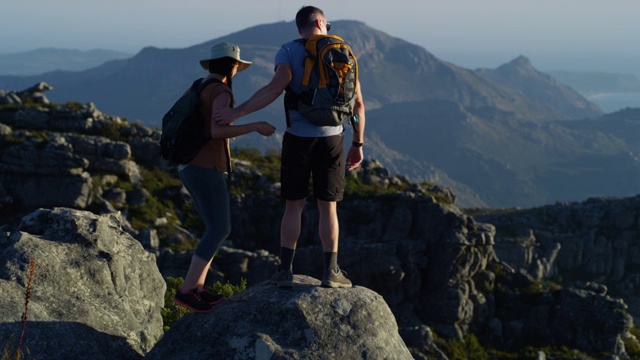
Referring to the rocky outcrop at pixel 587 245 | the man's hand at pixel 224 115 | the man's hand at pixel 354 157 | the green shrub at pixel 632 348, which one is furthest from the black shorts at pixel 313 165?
the rocky outcrop at pixel 587 245

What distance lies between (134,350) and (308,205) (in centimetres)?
3864

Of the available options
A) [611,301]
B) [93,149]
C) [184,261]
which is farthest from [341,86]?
[611,301]

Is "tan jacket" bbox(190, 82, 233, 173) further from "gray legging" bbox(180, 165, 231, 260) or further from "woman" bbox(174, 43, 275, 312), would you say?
"gray legging" bbox(180, 165, 231, 260)

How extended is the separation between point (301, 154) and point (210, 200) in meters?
1.64

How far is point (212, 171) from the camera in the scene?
11.1m

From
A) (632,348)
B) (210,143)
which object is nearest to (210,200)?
(210,143)

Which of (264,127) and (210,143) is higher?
(264,127)

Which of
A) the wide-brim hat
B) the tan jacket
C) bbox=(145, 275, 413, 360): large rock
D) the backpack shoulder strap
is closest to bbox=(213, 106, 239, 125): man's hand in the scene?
the tan jacket

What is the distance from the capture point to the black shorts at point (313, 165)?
1131 centimetres

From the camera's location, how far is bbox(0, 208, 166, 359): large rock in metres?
10.9

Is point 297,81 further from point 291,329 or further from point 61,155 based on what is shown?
point 61,155

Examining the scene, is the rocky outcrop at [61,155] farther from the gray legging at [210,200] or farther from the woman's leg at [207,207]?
the gray legging at [210,200]

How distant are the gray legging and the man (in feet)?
3.18

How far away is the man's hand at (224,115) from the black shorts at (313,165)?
114 centimetres
